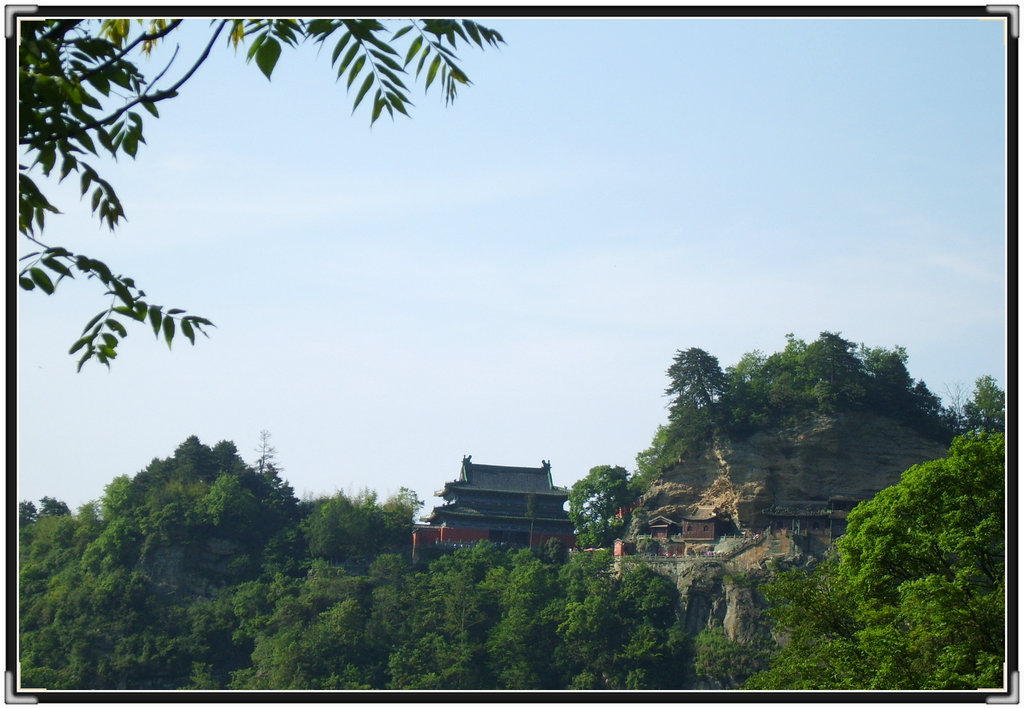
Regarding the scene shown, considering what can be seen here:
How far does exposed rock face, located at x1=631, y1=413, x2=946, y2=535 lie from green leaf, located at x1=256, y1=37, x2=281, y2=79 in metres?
40.6

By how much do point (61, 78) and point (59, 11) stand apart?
2.17ft

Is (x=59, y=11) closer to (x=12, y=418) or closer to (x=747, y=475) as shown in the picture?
(x=12, y=418)

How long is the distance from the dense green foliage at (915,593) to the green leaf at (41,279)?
1097 centimetres

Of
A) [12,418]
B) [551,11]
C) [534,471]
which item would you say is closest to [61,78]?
[12,418]

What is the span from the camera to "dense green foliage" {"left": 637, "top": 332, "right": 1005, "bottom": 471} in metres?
44.2

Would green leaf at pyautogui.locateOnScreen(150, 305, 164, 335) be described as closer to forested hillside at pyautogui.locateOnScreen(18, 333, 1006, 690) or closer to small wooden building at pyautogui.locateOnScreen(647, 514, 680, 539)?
forested hillside at pyautogui.locateOnScreen(18, 333, 1006, 690)

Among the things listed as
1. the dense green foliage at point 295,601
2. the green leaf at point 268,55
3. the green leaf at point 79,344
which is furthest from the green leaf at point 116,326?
the dense green foliage at point 295,601

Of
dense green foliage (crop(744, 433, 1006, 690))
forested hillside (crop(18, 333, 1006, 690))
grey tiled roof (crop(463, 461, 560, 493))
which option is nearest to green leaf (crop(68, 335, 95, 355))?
dense green foliage (crop(744, 433, 1006, 690))

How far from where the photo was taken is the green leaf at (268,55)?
10.9 feet

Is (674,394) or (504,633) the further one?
(674,394)

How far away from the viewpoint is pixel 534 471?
49125mm

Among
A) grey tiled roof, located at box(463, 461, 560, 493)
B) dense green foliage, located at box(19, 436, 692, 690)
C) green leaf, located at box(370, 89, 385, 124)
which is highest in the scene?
green leaf, located at box(370, 89, 385, 124)

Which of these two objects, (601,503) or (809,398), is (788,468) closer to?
(809,398)

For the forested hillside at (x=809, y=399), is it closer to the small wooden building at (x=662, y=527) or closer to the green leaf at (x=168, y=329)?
the small wooden building at (x=662, y=527)
